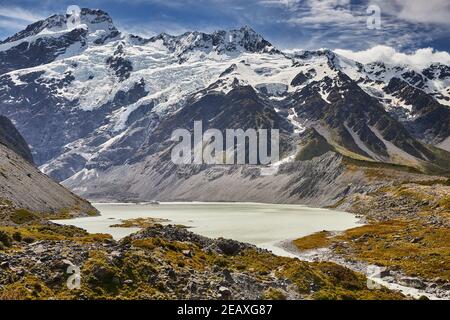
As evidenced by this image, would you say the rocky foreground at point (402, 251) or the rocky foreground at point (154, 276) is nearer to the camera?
the rocky foreground at point (154, 276)

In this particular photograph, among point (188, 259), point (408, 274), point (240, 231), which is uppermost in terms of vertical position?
point (188, 259)

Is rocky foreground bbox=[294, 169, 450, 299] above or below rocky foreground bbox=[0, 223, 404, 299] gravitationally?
below

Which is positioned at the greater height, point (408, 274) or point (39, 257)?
point (39, 257)

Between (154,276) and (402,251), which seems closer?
(154,276)

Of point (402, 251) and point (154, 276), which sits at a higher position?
point (154, 276)

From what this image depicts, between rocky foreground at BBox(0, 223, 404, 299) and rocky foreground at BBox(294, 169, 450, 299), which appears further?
rocky foreground at BBox(294, 169, 450, 299)

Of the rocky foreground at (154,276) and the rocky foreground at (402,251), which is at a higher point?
the rocky foreground at (154,276)
